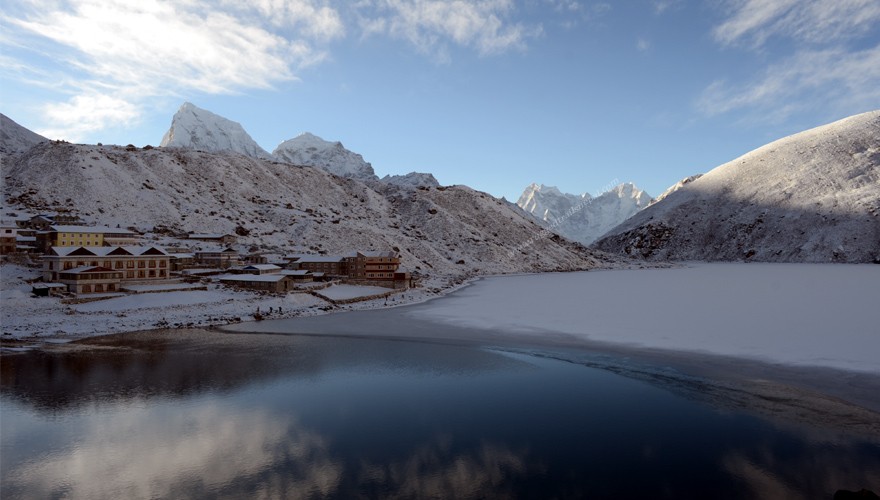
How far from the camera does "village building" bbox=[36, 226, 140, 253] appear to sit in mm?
68750

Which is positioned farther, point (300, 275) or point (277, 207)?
point (277, 207)

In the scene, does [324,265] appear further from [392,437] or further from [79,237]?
[392,437]

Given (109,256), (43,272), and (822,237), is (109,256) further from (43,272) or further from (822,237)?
(822,237)

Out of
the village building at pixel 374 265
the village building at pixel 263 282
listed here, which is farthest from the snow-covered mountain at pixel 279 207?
the village building at pixel 263 282

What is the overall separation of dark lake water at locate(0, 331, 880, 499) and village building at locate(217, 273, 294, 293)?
106 ft

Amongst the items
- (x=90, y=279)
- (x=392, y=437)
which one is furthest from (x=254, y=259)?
(x=392, y=437)

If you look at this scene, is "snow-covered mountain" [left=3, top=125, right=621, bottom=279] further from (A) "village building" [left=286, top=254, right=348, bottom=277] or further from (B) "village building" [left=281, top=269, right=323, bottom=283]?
(B) "village building" [left=281, top=269, right=323, bottom=283]

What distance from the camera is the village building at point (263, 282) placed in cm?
6581

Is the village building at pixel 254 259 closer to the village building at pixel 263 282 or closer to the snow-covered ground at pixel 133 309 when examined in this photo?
the village building at pixel 263 282

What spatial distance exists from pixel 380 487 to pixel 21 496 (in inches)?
465

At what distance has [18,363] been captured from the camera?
33.8 metres

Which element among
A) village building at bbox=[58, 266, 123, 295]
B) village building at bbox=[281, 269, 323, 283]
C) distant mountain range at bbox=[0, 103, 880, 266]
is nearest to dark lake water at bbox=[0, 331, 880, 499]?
village building at bbox=[58, 266, 123, 295]

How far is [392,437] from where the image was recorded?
21.2 meters

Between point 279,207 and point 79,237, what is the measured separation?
6777 cm
